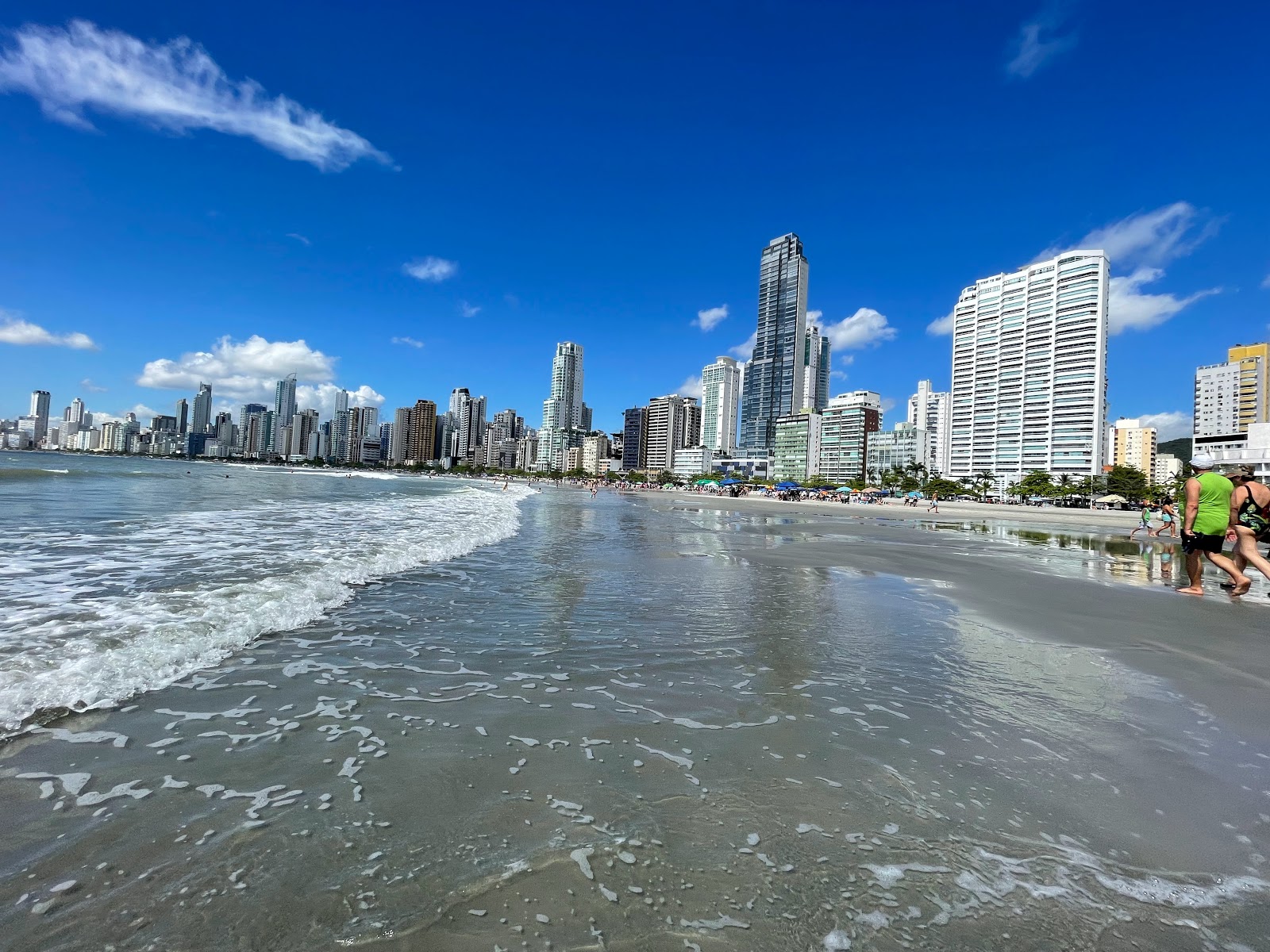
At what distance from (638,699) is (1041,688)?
351 centimetres

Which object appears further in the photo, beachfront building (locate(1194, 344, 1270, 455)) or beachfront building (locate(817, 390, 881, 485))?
beachfront building (locate(817, 390, 881, 485))

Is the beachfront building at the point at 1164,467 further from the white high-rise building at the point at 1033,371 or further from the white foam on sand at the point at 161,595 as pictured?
the white foam on sand at the point at 161,595

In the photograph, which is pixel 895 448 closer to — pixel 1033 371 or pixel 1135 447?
pixel 1033 371

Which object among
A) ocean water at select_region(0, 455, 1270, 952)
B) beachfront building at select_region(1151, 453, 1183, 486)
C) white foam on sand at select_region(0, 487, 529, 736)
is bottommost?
white foam on sand at select_region(0, 487, 529, 736)

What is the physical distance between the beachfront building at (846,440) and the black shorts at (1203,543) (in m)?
182

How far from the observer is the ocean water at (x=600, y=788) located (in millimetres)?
2295

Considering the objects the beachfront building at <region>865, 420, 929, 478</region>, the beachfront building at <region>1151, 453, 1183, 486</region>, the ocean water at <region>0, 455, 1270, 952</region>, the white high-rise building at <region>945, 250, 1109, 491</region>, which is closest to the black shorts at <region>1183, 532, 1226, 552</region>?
the ocean water at <region>0, 455, 1270, 952</region>

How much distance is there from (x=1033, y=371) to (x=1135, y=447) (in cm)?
7446

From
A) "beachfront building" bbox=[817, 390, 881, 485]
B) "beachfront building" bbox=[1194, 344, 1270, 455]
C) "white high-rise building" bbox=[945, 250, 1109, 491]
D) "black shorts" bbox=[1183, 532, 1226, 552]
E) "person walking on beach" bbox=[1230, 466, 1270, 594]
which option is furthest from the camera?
"beachfront building" bbox=[817, 390, 881, 485]

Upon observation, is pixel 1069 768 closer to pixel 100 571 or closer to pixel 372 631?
pixel 372 631

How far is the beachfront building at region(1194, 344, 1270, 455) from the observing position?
145 metres

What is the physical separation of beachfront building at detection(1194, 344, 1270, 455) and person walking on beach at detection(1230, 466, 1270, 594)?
175m

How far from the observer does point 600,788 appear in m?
3.26

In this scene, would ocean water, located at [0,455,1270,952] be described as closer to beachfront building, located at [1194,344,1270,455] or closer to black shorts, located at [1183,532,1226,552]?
black shorts, located at [1183,532,1226,552]
